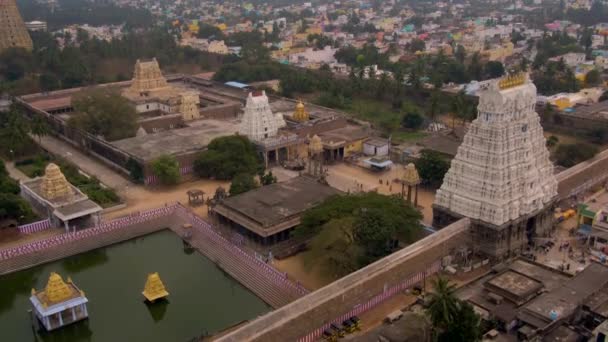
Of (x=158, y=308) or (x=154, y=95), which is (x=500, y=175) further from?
(x=154, y=95)

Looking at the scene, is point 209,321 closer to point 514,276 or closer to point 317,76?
point 514,276

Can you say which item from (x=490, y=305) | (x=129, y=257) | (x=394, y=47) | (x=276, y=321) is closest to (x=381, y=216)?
(x=490, y=305)

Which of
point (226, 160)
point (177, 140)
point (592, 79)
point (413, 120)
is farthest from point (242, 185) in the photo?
point (592, 79)

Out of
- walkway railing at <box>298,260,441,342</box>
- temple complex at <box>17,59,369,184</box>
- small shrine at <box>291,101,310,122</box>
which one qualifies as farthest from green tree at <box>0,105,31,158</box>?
walkway railing at <box>298,260,441,342</box>

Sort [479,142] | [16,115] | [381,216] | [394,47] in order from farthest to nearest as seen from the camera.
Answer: [394,47] → [16,115] → [479,142] → [381,216]

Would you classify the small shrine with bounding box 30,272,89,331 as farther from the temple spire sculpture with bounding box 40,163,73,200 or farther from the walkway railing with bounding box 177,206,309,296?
the temple spire sculpture with bounding box 40,163,73,200

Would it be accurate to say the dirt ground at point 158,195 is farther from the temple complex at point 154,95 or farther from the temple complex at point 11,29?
the temple complex at point 11,29
